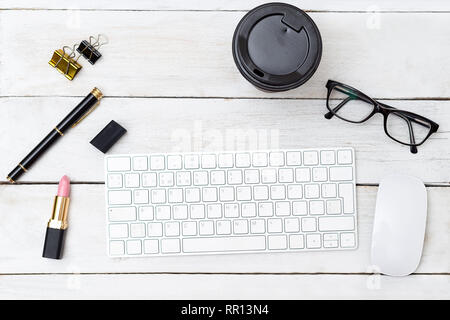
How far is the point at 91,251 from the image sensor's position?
2.58 feet

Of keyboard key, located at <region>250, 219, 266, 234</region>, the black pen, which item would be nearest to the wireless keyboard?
keyboard key, located at <region>250, 219, 266, 234</region>

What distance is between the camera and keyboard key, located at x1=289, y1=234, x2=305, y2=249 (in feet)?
2.54

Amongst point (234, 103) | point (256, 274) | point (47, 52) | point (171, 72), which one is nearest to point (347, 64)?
point (234, 103)

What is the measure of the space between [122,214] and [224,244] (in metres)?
0.20

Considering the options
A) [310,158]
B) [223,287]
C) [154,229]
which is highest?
[310,158]

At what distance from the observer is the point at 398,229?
0.76 meters

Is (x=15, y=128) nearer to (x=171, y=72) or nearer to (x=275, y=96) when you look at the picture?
(x=171, y=72)

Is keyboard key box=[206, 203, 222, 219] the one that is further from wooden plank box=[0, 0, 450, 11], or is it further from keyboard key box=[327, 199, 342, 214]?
wooden plank box=[0, 0, 450, 11]

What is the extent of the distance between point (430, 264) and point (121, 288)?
604 millimetres

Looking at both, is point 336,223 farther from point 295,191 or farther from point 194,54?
point 194,54

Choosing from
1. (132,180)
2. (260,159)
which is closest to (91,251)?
(132,180)

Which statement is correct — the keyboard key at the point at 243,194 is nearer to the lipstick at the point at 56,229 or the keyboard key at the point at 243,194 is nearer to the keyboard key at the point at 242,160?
the keyboard key at the point at 242,160

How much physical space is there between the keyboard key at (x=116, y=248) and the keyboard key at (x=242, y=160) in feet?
0.87
